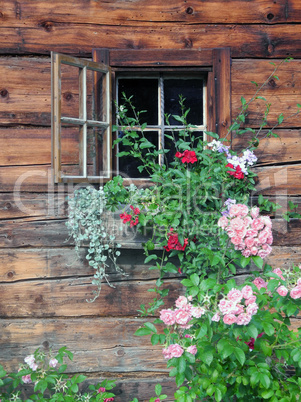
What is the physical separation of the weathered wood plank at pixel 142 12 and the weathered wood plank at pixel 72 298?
1851 millimetres

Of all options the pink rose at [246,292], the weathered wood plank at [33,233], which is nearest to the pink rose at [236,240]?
the pink rose at [246,292]

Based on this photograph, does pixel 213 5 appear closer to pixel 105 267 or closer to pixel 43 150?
pixel 43 150

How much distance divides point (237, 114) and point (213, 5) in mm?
798

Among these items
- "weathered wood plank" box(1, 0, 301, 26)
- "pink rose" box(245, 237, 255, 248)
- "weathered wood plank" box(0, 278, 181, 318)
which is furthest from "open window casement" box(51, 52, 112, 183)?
"pink rose" box(245, 237, 255, 248)

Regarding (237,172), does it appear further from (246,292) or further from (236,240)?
(246,292)

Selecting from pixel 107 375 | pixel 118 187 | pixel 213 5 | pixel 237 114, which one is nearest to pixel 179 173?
pixel 118 187

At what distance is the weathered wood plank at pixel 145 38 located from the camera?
10.5ft

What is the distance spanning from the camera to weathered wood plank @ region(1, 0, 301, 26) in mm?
3207

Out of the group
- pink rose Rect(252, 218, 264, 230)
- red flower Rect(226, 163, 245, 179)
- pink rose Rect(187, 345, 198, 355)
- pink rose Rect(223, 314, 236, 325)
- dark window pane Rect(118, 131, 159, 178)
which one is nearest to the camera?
pink rose Rect(223, 314, 236, 325)

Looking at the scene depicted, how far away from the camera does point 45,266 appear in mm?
3230

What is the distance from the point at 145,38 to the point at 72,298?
76.0 inches

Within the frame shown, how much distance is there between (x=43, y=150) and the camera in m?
3.23

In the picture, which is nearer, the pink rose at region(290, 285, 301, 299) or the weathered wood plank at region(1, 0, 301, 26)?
the pink rose at region(290, 285, 301, 299)

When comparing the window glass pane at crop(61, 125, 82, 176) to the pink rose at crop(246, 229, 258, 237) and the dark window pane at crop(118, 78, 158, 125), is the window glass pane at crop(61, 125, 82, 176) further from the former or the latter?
the pink rose at crop(246, 229, 258, 237)
